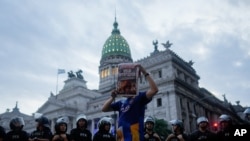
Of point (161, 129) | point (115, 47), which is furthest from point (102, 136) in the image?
point (115, 47)

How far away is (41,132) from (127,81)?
431 centimetres

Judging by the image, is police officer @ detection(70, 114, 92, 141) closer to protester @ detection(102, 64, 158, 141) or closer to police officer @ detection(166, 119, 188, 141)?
police officer @ detection(166, 119, 188, 141)

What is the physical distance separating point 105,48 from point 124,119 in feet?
242

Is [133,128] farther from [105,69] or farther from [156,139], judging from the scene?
[105,69]

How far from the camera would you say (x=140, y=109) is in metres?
5.14

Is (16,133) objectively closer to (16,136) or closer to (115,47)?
(16,136)

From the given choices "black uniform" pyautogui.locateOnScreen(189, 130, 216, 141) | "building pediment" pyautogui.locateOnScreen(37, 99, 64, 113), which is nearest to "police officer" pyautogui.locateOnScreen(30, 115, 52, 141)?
"black uniform" pyautogui.locateOnScreen(189, 130, 216, 141)

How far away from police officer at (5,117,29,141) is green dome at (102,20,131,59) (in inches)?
2657

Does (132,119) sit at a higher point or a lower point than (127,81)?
lower

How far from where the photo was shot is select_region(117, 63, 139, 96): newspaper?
496 centimetres

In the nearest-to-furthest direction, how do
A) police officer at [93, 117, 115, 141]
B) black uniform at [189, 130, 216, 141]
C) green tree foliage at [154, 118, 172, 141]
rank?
black uniform at [189, 130, 216, 141] → police officer at [93, 117, 115, 141] → green tree foliage at [154, 118, 172, 141]

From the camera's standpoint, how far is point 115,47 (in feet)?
253

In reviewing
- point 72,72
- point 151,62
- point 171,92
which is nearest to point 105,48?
point 72,72

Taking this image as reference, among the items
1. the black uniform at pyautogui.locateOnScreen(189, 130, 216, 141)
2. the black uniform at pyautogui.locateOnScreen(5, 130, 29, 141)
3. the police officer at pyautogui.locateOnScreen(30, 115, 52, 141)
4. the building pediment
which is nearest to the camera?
the black uniform at pyautogui.locateOnScreen(189, 130, 216, 141)
